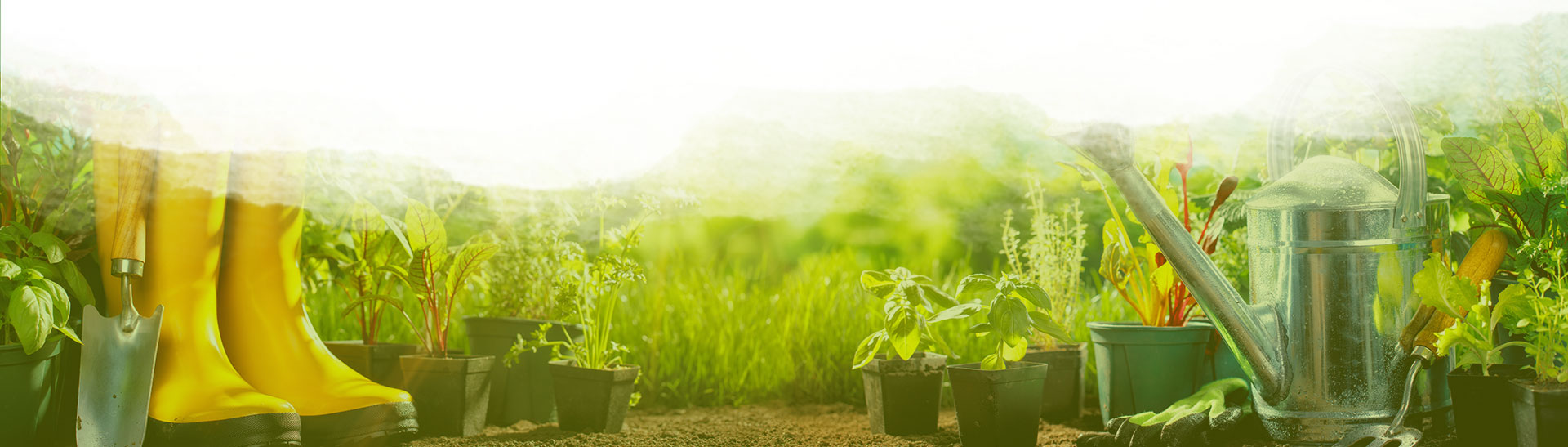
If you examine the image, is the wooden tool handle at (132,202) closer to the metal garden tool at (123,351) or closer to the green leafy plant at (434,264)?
the metal garden tool at (123,351)

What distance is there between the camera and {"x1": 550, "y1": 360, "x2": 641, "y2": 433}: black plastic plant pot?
5.14ft

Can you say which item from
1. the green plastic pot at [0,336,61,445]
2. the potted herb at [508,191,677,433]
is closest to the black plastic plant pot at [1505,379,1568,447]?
the potted herb at [508,191,677,433]

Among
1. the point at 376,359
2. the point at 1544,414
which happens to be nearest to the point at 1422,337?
the point at 1544,414

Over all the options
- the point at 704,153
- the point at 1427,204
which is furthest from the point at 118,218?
the point at 1427,204

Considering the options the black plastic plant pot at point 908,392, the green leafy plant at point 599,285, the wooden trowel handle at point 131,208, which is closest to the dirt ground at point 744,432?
the black plastic plant pot at point 908,392

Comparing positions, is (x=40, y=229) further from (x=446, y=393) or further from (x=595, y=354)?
(x=595, y=354)

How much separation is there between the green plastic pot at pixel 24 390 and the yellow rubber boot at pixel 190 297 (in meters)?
0.12

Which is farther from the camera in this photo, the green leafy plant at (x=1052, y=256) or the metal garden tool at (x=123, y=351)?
the green leafy plant at (x=1052, y=256)

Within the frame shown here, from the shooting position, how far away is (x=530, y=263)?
73.9 inches

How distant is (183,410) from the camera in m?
1.22

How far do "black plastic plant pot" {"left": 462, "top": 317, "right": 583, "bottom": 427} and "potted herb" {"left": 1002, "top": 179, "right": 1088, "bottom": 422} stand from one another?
0.96m

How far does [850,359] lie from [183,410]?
143 centimetres

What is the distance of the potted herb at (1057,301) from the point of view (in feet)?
5.68

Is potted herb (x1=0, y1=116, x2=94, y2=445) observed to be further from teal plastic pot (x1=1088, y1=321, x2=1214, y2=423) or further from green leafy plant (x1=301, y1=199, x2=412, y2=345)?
teal plastic pot (x1=1088, y1=321, x2=1214, y2=423)
